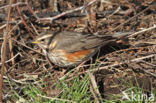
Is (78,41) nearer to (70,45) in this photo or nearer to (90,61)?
(70,45)

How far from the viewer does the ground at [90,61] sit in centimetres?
409

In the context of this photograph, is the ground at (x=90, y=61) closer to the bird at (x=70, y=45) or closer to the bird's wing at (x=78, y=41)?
the bird at (x=70, y=45)

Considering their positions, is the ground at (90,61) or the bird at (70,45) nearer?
the ground at (90,61)

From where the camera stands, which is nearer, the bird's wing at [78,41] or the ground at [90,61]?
the ground at [90,61]

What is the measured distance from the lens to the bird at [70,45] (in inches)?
200

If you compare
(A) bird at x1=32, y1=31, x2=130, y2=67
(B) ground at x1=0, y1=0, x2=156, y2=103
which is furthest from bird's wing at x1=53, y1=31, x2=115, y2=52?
(B) ground at x1=0, y1=0, x2=156, y2=103

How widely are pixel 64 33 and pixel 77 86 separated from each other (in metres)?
1.59

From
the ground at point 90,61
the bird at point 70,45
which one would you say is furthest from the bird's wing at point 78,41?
the ground at point 90,61

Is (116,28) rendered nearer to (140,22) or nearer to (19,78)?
(140,22)

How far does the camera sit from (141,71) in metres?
4.74

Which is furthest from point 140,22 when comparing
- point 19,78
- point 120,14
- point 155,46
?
point 19,78

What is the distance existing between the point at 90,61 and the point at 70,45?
656mm

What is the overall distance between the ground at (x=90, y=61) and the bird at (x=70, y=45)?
0.20 m

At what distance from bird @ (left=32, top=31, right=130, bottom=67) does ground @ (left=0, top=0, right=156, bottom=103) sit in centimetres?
20
